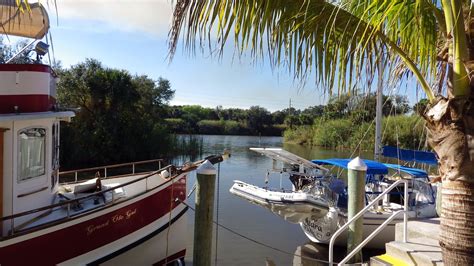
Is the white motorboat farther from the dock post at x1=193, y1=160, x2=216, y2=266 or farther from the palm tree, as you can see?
the palm tree

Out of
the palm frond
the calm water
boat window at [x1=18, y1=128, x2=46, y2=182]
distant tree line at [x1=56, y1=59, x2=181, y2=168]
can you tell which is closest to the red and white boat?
boat window at [x1=18, y1=128, x2=46, y2=182]

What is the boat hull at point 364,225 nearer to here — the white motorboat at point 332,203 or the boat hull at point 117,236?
the white motorboat at point 332,203

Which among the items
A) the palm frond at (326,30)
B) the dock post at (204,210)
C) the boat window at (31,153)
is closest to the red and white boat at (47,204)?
the boat window at (31,153)

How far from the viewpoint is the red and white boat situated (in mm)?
6230

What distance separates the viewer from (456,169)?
9.12 feet

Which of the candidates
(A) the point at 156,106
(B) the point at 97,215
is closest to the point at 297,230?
(B) the point at 97,215

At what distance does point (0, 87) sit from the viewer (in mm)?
6379

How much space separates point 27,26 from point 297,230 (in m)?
9.73

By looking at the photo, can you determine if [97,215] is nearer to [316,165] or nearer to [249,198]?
[249,198]

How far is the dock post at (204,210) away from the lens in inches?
258

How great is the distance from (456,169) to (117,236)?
6.29 meters

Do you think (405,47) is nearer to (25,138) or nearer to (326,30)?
(326,30)

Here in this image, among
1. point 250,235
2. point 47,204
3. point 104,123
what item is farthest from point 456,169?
point 104,123

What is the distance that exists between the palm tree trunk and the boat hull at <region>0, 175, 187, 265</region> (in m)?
5.51
